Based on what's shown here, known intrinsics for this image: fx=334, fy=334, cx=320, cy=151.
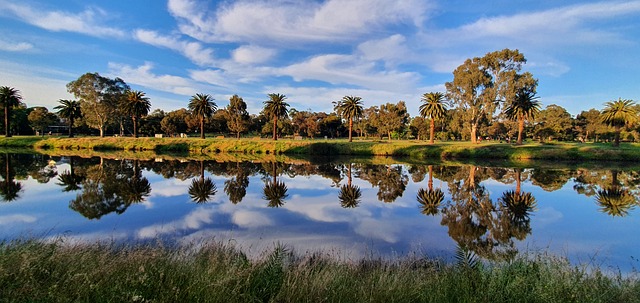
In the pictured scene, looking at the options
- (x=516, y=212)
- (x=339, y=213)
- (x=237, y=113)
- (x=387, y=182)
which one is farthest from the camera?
(x=237, y=113)

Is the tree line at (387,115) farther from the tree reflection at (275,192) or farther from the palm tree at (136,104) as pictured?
the tree reflection at (275,192)

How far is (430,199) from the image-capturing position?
19.0 meters

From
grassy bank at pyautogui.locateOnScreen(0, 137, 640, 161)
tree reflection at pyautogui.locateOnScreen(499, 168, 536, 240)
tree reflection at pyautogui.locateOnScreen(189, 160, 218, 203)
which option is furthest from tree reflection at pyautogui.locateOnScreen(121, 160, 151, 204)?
grassy bank at pyautogui.locateOnScreen(0, 137, 640, 161)

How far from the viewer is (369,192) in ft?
70.0

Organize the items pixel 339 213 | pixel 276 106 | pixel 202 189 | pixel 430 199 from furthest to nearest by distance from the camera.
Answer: pixel 276 106 → pixel 202 189 → pixel 430 199 → pixel 339 213

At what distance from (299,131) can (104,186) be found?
8326 centimetres

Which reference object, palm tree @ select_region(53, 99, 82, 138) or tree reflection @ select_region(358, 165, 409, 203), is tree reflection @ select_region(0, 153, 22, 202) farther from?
palm tree @ select_region(53, 99, 82, 138)

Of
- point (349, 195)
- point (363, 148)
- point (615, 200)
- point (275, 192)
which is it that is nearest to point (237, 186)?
point (275, 192)

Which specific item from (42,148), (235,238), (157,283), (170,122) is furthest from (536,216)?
(170,122)

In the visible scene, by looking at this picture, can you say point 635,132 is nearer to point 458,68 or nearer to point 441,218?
point 458,68

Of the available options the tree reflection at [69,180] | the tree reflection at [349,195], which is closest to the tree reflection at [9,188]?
the tree reflection at [69,180]

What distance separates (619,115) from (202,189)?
66.3 m

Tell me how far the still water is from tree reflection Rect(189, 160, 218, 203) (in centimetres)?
6

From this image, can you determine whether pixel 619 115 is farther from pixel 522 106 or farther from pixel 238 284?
pixel 238 284
